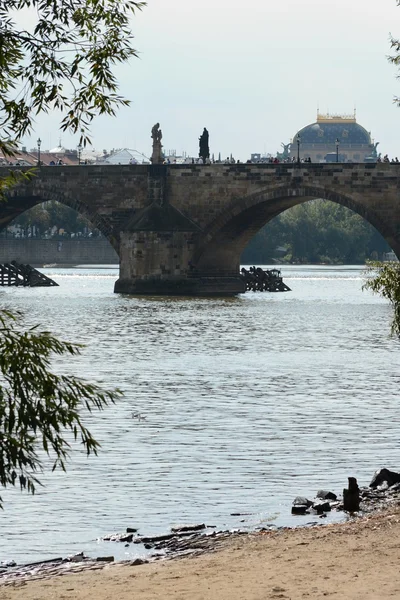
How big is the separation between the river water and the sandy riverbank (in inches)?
55.0

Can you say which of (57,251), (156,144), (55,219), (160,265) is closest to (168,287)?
(160,265)

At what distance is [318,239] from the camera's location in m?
148

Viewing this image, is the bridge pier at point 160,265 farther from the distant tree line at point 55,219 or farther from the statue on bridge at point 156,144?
the distant tree line at point 55,219

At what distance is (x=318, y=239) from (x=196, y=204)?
69718 mm

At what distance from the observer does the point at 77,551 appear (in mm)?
17047

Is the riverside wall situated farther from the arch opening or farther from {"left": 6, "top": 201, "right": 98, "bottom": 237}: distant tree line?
{"left": 6, "top": 201, "right": 98, "bottom": 237}: distant tree line

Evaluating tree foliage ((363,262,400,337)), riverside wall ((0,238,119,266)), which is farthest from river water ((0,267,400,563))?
riverside wall ((0,238,119,266))

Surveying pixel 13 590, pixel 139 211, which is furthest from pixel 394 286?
pixel 139 211

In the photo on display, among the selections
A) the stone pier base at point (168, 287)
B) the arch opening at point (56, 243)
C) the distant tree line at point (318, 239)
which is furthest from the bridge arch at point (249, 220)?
the distant tree line at point (318, 239)

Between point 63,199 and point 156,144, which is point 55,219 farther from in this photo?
point 156,144

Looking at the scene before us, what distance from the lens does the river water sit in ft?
62.6

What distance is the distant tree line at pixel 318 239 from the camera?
14359 centimetres

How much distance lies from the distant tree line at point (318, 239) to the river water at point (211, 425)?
8358 centimetres

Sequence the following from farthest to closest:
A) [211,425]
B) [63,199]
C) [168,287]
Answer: [63,199], [168,287], [211,425]
